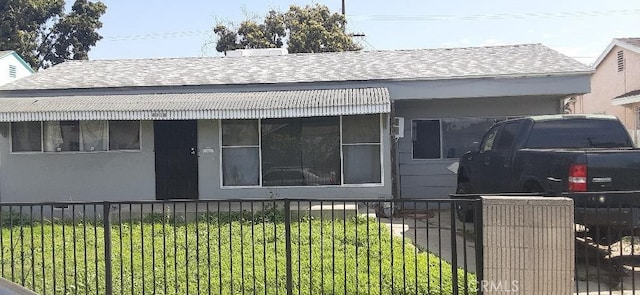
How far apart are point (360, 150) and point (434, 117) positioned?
93.1 inches

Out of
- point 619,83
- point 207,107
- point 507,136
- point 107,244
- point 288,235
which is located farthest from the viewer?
point 619,83

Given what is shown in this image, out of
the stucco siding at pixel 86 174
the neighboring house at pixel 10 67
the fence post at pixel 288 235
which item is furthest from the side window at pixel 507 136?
the neighboring house at pixel 10 67

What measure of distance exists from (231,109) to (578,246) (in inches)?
259

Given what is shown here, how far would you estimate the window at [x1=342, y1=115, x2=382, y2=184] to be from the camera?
11820mm

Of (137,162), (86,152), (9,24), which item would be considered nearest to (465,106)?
(137,162)

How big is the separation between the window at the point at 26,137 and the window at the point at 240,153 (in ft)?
13.2

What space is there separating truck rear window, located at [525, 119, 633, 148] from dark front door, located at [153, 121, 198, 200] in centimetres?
732

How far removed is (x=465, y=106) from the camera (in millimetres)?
12984

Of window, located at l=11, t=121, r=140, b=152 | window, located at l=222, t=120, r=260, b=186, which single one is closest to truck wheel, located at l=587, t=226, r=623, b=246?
window, located at l=222, t=120, r=260, b=186

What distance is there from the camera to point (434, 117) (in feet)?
43.0

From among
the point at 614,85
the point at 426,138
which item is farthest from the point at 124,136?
the point at 614,85

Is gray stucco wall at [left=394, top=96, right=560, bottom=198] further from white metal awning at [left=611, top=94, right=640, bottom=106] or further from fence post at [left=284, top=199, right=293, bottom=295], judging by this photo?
fence post at [left=284, top=199, right=293, bottom=295]

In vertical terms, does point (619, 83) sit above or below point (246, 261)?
above

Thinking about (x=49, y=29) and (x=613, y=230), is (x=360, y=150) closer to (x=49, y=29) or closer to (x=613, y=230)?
(x=613, y=230)
